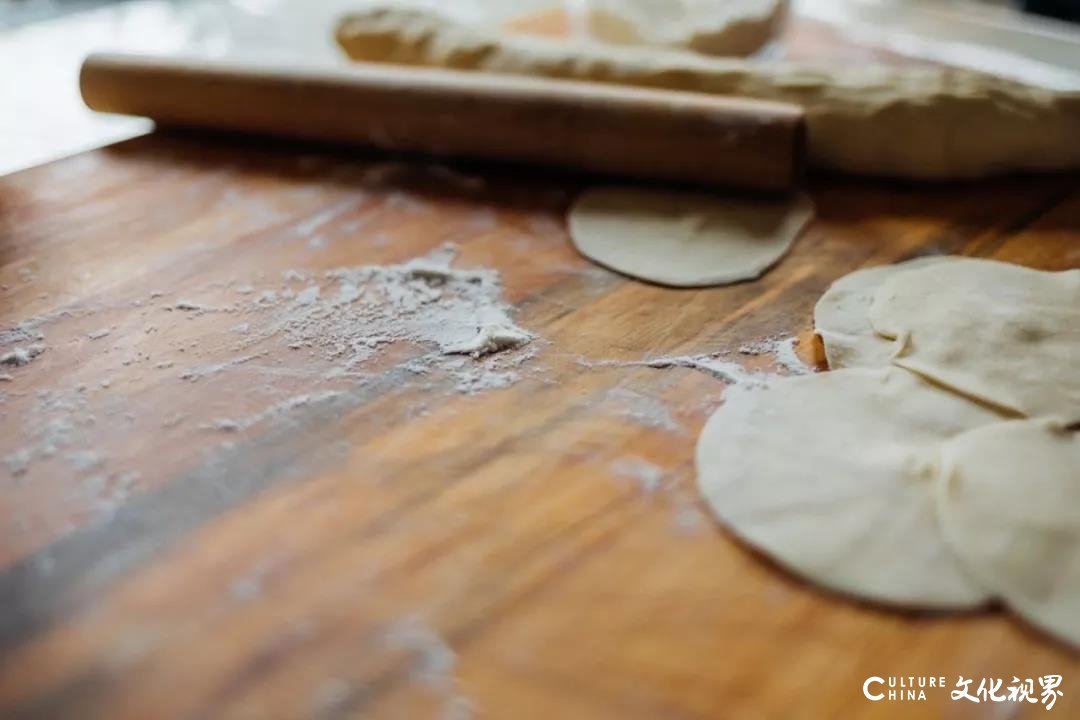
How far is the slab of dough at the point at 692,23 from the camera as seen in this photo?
1.75 m

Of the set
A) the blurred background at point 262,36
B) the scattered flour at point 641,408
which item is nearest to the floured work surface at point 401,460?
the scattered flour at point 641,408

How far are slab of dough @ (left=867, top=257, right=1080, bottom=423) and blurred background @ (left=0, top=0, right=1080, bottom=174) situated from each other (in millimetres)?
733

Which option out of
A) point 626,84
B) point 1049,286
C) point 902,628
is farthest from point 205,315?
point 1049,286

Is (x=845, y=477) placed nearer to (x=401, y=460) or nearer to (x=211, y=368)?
(x=401, y=460)

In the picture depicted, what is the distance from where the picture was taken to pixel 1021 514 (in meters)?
0.86

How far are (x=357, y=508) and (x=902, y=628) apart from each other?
482 mm

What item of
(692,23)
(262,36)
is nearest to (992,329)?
(692,23)

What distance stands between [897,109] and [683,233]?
35 cm

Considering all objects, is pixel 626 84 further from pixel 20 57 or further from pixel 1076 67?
pixel 20 57

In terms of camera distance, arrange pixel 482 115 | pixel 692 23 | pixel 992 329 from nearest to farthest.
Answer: pixel 992 329 → pixel 482 115 → pixel 692 23

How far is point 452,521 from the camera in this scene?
0.92 m

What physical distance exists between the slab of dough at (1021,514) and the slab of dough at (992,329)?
55 mm

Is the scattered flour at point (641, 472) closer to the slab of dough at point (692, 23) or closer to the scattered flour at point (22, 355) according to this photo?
the scattered flour at point (22, 355)

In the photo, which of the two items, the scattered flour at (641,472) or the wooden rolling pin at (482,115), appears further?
the wooden rolling pin at (482,115)
